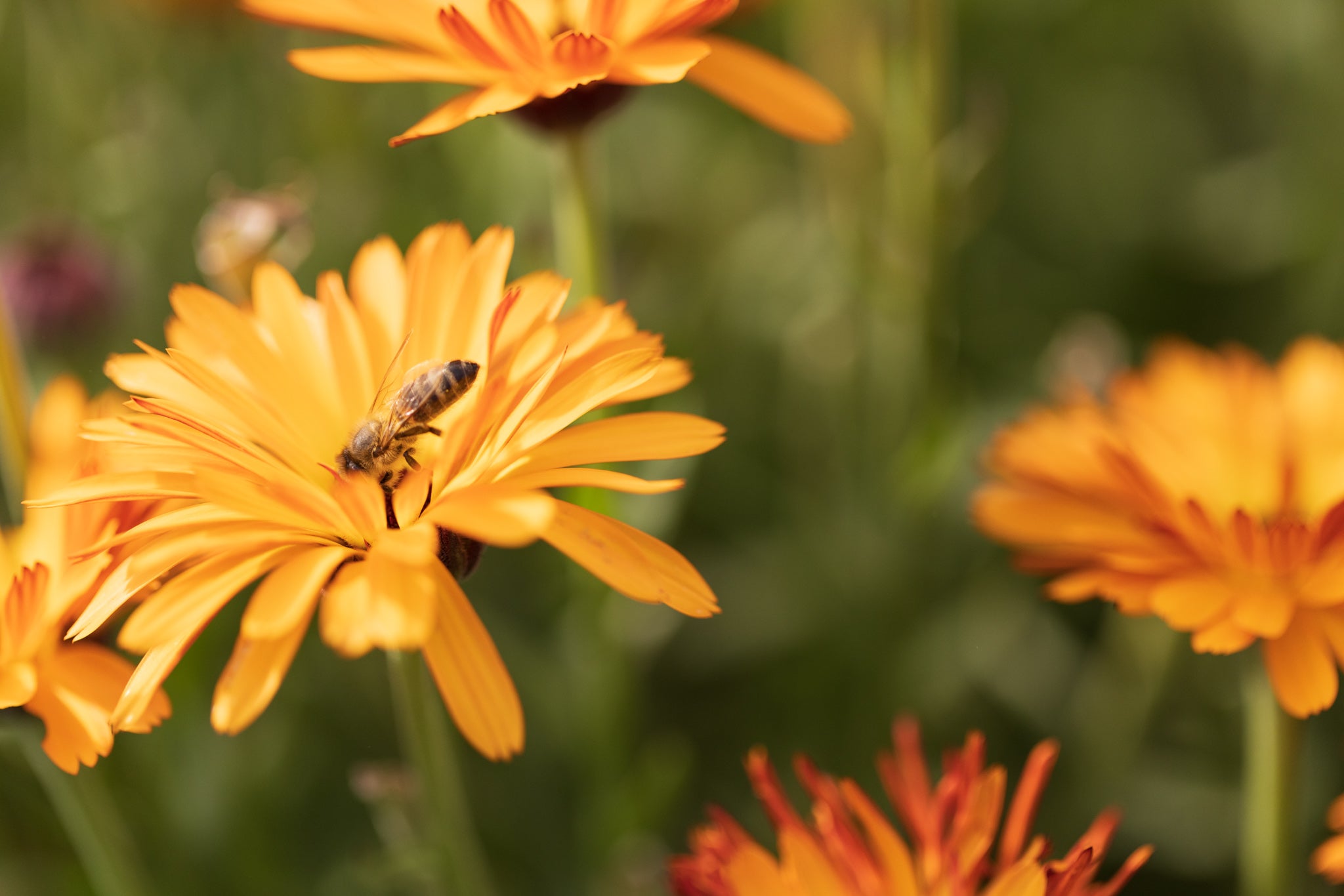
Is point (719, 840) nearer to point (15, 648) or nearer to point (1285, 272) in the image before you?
point (15, 648)

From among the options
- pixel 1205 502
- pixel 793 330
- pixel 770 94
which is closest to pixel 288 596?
pixel 770 94

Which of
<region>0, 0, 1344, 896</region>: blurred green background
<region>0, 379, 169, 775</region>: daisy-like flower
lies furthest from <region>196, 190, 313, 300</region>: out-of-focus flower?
<region>0, 379, 169, 775</region>: daisy-like flower

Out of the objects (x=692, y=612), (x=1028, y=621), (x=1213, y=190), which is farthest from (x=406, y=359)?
(x=1213, y=190)

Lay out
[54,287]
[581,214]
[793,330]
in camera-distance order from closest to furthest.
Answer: [581,214]
[54,287]
[793,330]

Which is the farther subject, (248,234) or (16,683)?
(248,234)

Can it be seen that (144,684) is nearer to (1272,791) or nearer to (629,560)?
(629,560)

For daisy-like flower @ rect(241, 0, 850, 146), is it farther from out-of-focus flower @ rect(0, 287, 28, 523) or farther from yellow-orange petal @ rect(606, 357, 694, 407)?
out-of-focus flower @ rect(0, 287, 28, 523)

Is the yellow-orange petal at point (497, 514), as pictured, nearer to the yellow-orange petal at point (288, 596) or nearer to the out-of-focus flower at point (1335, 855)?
the yellow-orange petal at point (288, 596)
